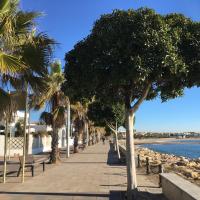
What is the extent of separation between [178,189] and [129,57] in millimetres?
3440

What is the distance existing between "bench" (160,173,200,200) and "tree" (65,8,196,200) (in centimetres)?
94

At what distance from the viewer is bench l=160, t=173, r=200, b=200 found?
367 inches

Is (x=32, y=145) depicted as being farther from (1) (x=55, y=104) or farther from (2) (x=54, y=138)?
(1) (x=55, y=104)

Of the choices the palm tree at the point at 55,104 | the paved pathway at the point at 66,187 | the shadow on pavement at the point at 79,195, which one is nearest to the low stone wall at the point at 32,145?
the palm tree at the point at 55,104

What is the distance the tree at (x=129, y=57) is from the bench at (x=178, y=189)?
3.08 feet

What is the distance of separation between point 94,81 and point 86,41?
50.6 inches

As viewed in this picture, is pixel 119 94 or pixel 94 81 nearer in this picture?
pixel 94 81

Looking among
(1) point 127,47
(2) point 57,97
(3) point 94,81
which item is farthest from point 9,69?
(2) point 57,97

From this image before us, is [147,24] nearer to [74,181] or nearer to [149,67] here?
[149,67]

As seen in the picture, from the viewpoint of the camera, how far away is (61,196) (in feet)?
41.4

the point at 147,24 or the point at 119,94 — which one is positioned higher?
the point at 147,24

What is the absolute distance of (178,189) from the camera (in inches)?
409

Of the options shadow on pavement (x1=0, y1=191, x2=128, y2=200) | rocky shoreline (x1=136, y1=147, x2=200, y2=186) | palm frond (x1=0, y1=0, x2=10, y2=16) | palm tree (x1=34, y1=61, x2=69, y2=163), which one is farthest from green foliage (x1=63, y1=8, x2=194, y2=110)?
palm tree (x1=34, y1=61, x2=69, y2=163)

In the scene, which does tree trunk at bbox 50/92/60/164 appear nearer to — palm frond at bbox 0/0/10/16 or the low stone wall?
the low stone wall
